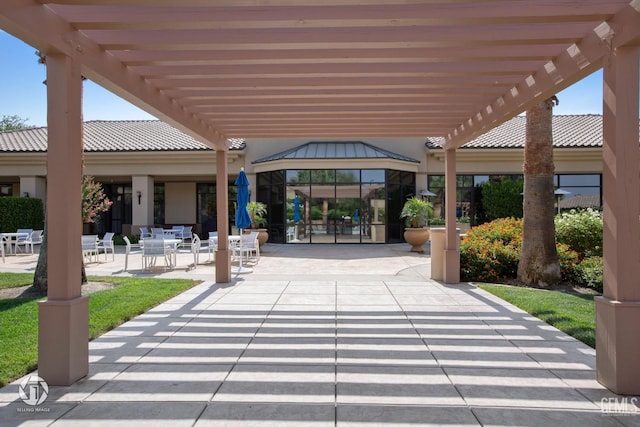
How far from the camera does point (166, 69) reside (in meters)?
5.30

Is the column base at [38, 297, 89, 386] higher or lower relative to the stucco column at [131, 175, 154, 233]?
lower

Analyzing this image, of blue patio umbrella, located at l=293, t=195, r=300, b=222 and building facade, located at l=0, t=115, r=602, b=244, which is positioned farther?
building facade, located at l=0, t=115, r=602, b=244

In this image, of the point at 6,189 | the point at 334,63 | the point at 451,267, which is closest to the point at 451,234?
the point at 451,267

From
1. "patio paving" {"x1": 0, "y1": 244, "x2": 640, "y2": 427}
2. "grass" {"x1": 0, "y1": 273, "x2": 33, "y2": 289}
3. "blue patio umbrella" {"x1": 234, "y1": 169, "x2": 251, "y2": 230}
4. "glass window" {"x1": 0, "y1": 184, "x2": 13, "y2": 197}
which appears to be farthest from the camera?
"glass window" {"x1": 0, "y1": 184, "x2": 13, "y2": 197}

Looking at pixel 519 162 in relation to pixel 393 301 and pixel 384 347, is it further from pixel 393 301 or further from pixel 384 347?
pixel 384 347

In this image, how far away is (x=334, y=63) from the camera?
207 inches

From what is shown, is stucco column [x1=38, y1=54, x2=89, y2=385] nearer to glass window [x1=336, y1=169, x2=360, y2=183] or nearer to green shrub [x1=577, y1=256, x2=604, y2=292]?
green shrub [x1=577, y1=256, x2=604, y2=292]

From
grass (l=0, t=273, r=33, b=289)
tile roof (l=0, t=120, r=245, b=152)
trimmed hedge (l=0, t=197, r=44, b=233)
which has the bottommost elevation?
grass (l=0, t=273, r=33, b=289)

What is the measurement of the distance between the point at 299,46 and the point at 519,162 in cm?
1920

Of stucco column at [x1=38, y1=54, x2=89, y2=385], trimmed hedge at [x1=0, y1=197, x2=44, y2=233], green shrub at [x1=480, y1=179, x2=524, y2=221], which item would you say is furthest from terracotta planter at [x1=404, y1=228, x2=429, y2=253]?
trimmed hedge at [x1=0, y1=197, x2=44, y2=233]

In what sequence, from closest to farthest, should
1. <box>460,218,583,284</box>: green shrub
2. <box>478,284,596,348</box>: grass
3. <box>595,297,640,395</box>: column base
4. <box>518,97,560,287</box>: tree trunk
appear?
1. <box>595,297,640,395</box>: column base
2. <box>478,284,596,348</box>: grass
3. <box>518,97,560,287</box>: tree trunk
4. <box>460,218,583,284</box>: green shrub

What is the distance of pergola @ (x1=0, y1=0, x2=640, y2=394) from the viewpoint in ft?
12.1

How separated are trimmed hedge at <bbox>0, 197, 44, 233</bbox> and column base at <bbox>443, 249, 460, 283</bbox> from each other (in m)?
19.4

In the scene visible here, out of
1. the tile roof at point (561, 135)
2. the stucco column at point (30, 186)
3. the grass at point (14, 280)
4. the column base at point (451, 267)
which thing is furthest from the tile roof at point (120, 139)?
the tile roof at point (561, 135)
